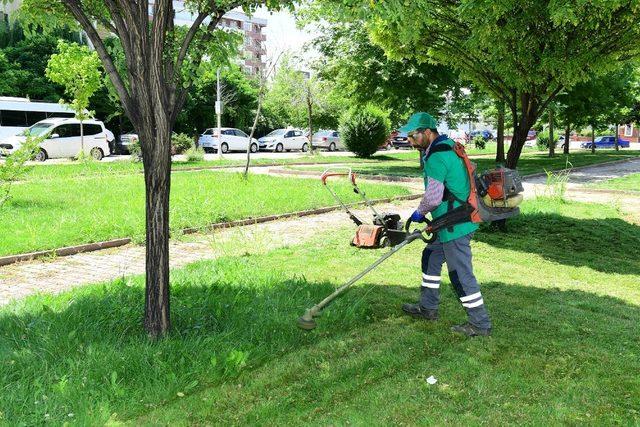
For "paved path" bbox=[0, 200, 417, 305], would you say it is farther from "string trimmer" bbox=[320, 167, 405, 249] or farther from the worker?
the worker

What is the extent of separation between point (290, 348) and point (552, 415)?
6.38 ft

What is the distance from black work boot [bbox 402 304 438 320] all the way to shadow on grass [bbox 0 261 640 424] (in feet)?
0.34

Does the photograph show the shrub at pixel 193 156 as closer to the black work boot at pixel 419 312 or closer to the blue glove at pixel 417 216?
the black work boot at pixel 419 312

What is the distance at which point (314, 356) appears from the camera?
4578 mm

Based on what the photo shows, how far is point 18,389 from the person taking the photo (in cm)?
382

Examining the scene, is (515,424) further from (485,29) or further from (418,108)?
(418,108)

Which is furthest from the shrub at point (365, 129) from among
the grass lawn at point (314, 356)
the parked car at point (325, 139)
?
the grass lawn at point (314, 356)

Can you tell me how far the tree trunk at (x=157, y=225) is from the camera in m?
4.55

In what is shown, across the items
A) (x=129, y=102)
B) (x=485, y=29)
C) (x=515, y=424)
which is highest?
(x=485, y=29)

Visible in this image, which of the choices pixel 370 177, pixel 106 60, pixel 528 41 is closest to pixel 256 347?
pixel 106 60

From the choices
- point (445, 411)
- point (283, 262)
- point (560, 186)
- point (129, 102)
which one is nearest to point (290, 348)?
point (445, 411)

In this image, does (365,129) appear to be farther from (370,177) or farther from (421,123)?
(421,123)

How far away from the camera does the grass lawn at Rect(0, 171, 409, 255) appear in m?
8.88

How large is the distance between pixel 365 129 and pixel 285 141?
9804 mm
